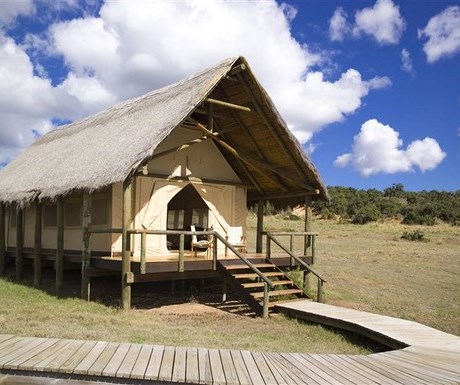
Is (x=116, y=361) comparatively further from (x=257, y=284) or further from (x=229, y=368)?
(x=257, y=284)

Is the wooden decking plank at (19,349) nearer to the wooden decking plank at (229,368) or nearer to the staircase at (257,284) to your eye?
the wooden decking plank at (229,368)

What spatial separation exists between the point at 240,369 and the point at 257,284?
5212 mm

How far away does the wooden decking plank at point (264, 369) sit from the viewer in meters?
5.12

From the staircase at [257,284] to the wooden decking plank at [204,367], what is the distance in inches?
166

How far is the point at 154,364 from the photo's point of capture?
5.48 meters

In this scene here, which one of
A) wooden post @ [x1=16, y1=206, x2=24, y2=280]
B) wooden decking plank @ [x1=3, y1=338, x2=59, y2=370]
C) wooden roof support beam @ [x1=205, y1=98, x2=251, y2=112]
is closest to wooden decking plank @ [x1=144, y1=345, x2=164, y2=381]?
wooden decking plank @ [x1=3, y1=338, x2=59, y2=370]

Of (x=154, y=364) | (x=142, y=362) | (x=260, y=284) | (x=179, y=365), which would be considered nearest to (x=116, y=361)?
(x=142, y=362)

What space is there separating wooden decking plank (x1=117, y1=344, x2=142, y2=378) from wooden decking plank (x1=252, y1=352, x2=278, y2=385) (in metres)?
1.35

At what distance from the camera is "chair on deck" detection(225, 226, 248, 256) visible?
45.9ft

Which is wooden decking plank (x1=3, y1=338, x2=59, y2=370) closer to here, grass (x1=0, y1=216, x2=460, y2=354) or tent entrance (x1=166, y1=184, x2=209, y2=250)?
grass (x1=0, y1=216, x2=460, y2=354)

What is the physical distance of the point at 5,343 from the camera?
→ 6188 mm

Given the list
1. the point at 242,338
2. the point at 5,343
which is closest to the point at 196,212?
the point at 242,338

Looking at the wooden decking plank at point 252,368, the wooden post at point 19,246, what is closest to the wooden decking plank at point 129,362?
the wooden decking plank at point 252,368

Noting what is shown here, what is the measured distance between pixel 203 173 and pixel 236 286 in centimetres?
375
